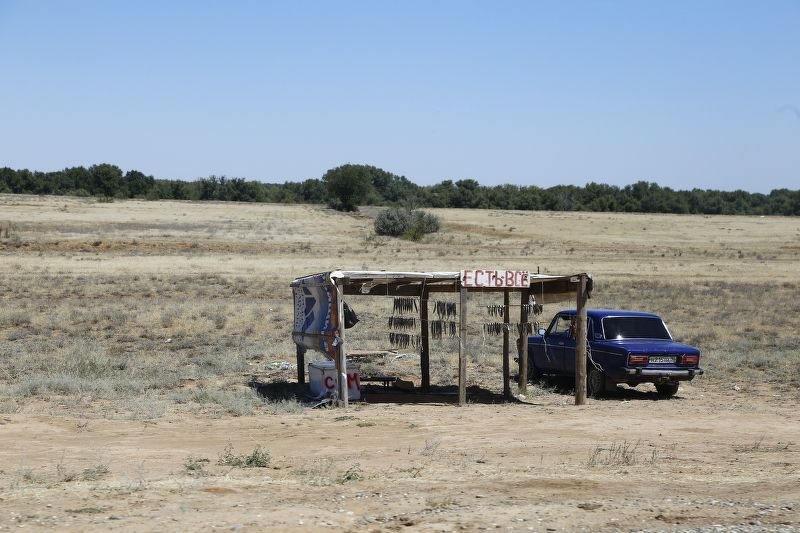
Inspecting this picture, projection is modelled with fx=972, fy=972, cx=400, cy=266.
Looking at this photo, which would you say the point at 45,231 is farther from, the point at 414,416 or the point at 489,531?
the point at 489,531

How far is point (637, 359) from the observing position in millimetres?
16797

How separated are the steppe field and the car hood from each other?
0.96m

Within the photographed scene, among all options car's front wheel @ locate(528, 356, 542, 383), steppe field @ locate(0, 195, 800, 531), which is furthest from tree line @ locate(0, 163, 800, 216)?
car's front wheel @ locate(528, 356, 542, 383)

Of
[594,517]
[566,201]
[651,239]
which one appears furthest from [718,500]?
[566,201]

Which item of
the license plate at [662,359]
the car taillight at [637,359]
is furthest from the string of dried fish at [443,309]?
the license plate at [662,359]

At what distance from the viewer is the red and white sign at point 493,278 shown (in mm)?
16391

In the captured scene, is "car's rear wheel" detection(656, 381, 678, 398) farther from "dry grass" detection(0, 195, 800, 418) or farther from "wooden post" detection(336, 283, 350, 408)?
"wooden post" detection(336, 283, 350, 408)

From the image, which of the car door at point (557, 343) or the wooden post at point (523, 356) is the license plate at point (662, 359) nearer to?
the car door at point (557, 343)

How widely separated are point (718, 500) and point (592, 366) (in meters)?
8.39

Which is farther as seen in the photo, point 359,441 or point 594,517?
point 359,441

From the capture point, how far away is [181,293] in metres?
34.2

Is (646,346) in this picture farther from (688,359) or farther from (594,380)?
(594,380)

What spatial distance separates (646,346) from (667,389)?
1.41 metres

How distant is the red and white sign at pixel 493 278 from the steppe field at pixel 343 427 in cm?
210
